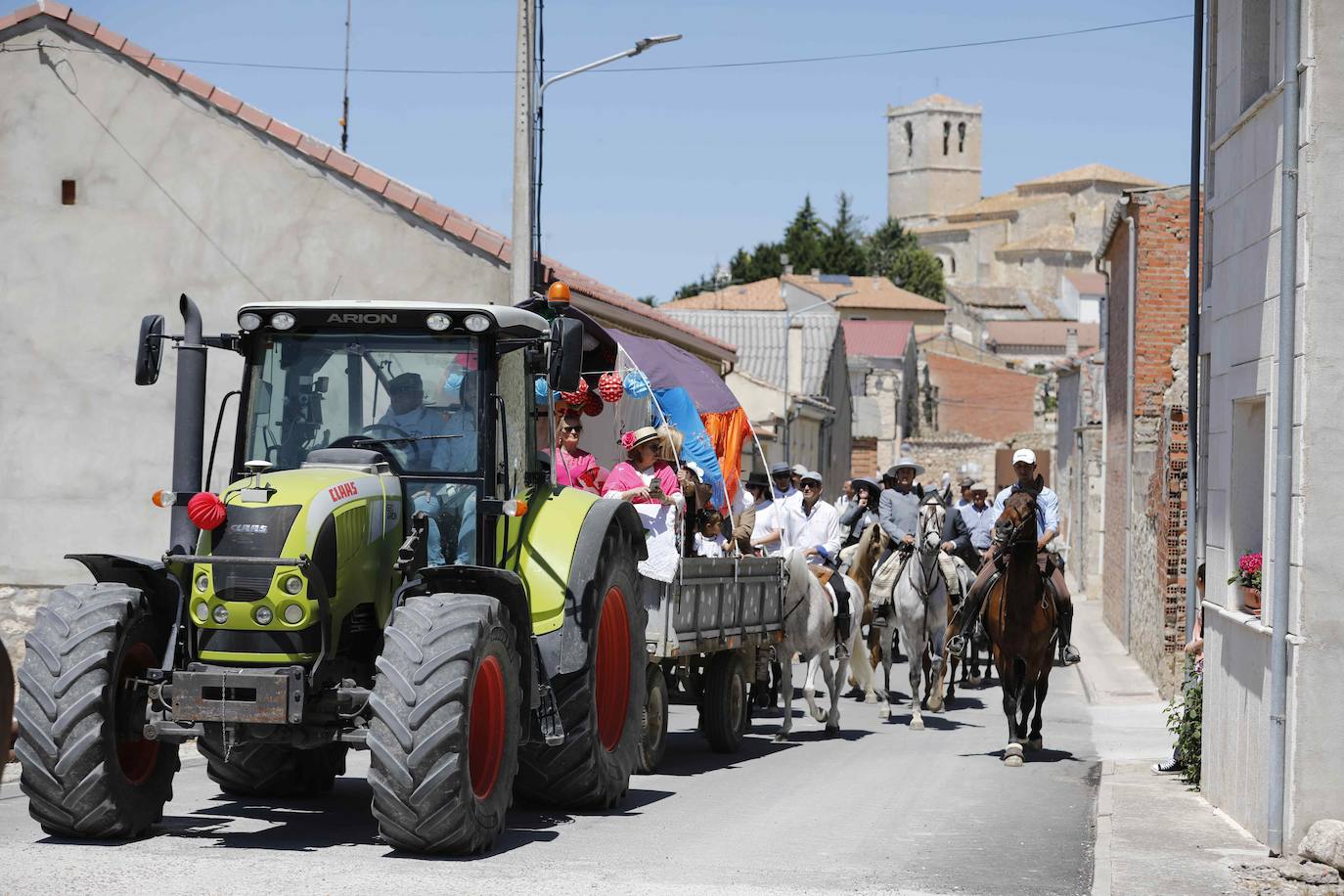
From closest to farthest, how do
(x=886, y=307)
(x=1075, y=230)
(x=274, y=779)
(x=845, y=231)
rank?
(x=274, y=779) → (x=886, y=307) → (x=845, y=231) → (x=1075, y=230)

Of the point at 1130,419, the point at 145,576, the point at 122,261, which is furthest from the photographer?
the point at 1130,419

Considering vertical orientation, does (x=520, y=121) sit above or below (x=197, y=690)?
above

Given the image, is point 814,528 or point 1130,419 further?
point 1130,419

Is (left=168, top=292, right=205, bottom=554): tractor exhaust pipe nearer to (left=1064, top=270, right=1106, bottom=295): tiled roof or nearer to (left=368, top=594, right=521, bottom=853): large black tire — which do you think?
(left=368, top=594, right=521, bottom=853): large black tire

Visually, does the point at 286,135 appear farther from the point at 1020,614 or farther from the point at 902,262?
the point at 902,262

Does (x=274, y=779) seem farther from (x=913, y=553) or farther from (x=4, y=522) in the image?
(x=4, y=522)

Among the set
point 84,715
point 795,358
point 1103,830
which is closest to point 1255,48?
point 1103,830

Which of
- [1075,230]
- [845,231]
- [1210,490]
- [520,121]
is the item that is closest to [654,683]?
[1210,490]

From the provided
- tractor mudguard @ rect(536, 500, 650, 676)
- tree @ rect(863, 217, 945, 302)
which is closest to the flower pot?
tractor mudguard @ rect(536, 500, 650, 676)

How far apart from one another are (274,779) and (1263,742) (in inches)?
228

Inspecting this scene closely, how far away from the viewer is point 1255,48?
37.2ft

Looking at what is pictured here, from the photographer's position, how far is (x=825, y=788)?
12.2 metres

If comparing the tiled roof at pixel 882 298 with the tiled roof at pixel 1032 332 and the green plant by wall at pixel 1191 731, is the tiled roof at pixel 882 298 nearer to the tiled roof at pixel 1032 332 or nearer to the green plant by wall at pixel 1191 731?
the tiled roof at pixel 1032 332

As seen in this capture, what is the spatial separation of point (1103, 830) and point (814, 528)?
7.19 meters
